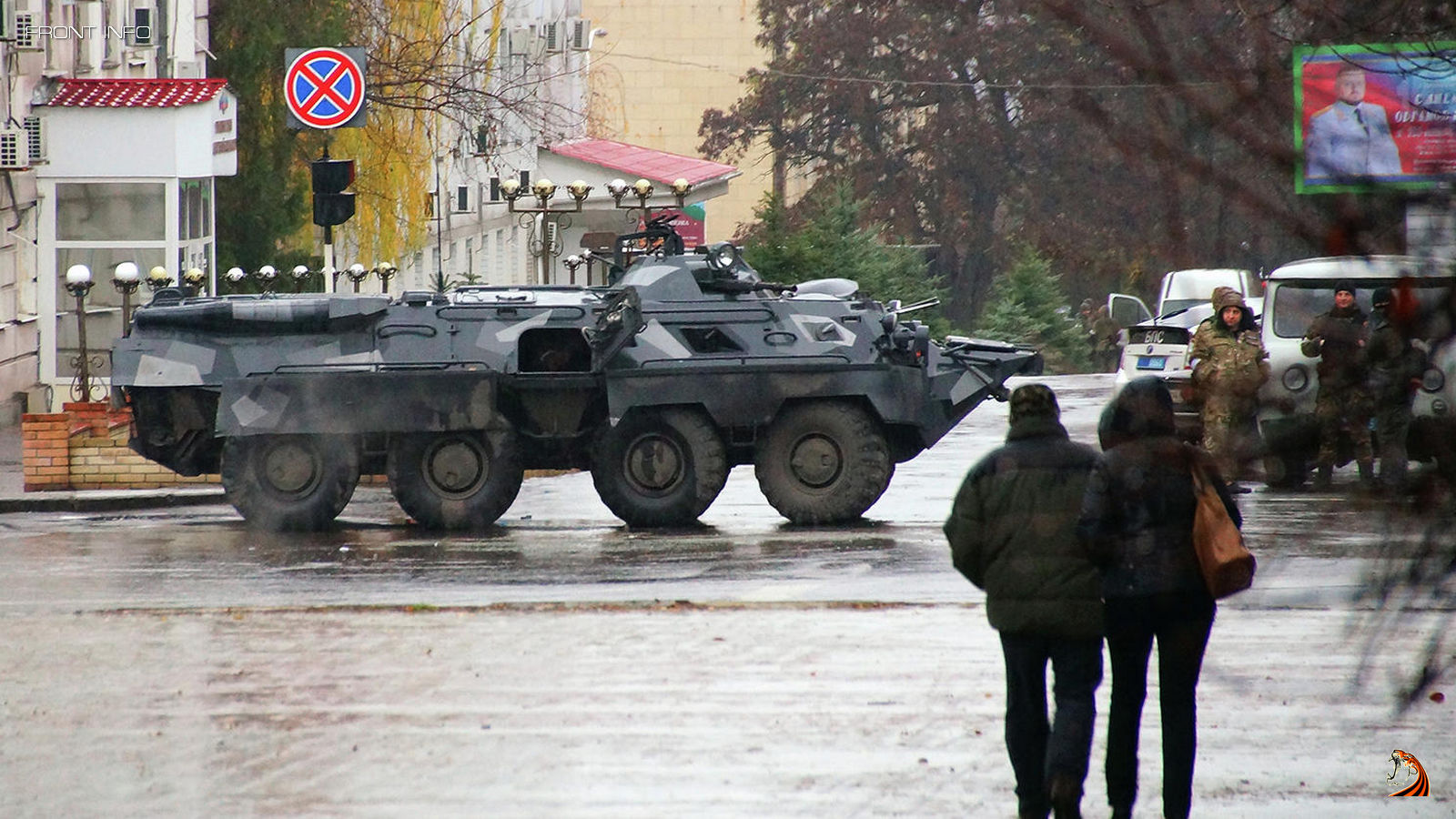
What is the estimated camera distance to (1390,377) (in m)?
2.98

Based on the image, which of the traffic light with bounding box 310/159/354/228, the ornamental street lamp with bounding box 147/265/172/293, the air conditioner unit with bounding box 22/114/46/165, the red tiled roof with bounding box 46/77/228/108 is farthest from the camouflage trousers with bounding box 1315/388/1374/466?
the red tiled roof with bounding box 46/77/228/108

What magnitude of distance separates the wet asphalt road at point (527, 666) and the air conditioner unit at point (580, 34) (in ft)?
106

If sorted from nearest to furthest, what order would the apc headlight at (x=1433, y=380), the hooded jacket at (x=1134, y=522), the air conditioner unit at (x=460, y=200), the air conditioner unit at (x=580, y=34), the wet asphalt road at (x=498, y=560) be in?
the apc headlight at (x=1433, y=380) < the hooded jacket at (x=1134, y=522) < the wet asphalt road at (x=498, y=560) < the air conditioner unit at (x=460, y=200) < the air conditioner unit at (x=580, y=34)

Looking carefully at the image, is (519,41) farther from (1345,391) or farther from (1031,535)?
(1345,391)

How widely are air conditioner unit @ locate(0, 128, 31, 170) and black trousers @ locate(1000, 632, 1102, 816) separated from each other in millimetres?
17720

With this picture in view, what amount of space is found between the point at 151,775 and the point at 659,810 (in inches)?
72.3

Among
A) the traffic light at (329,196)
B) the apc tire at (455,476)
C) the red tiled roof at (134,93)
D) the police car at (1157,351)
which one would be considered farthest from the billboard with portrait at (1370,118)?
the red tiled roof at (134,93)

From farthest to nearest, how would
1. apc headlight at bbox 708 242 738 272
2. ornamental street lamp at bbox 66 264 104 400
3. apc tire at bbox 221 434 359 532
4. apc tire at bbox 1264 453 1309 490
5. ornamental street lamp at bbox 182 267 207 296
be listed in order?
ornamental street lamp at bbox 182 267 207 296, ornamental street lamp at bbox 66 264 104 400, apc headlight at bbox 708 242 738 272, apc tire at bbox 221 434 359 532, apc tire at bbox 1264 453 1309 490

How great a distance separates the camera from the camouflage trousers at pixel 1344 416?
2.95 meters

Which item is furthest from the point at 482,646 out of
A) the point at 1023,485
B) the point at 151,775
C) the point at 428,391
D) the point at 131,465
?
the point at 131,465

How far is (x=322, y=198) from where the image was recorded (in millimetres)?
18422

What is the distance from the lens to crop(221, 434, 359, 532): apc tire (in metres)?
14.7

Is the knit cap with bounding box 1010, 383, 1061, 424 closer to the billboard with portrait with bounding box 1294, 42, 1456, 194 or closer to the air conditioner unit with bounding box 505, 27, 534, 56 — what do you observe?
the billboard with portrait with bounding box 1294, 42, 1456, 194

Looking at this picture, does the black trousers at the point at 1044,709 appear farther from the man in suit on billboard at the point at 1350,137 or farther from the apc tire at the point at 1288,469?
the man in suit on billboard at the point at 1350,137
